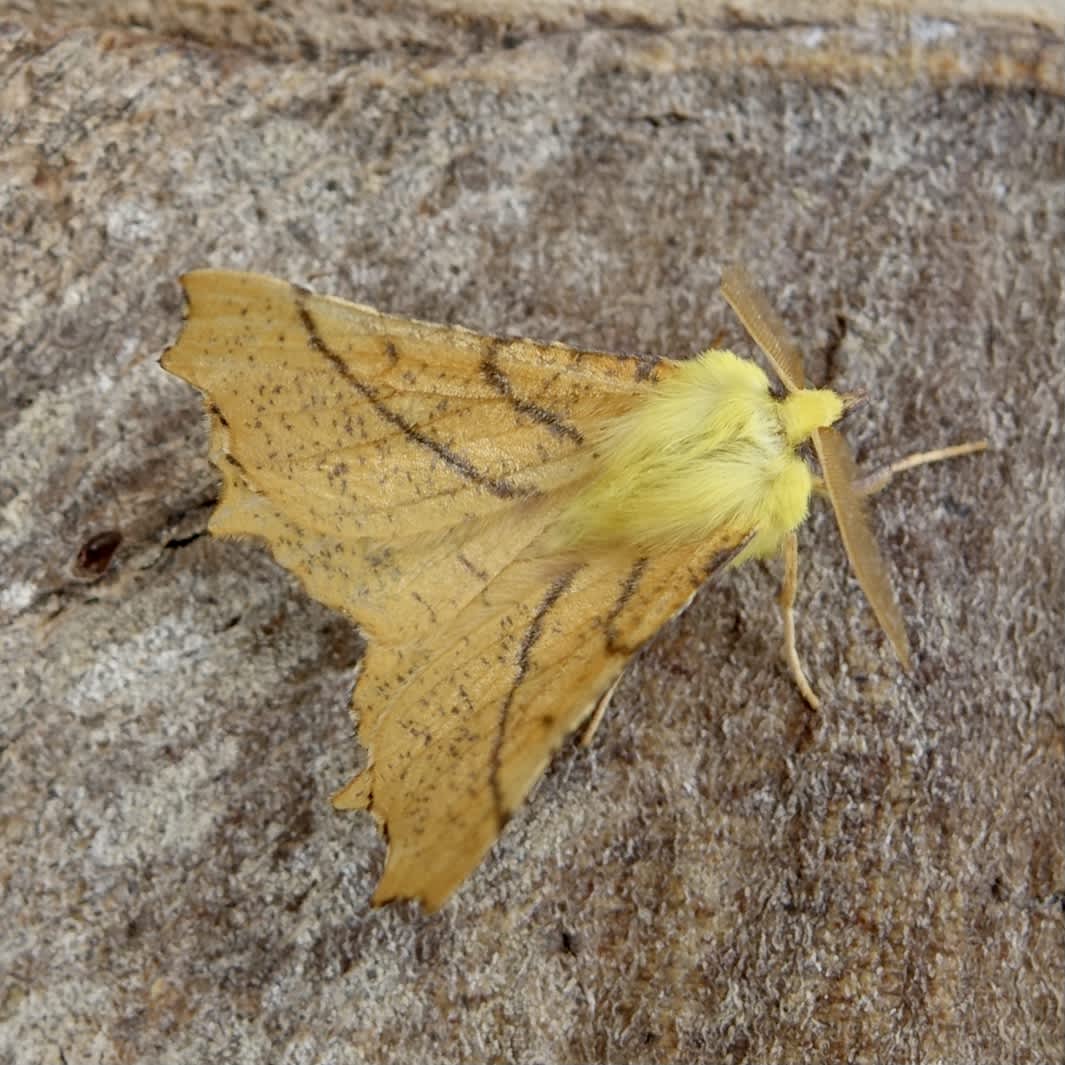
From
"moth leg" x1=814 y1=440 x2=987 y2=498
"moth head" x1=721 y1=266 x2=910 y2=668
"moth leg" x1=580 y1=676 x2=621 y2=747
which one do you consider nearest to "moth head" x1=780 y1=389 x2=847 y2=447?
"moth head" x1=721 y1=266 x2=910 y2=668

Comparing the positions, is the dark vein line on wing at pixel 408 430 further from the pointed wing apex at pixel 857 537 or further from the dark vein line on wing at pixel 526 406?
the pointed wing apex at pixel 857 537

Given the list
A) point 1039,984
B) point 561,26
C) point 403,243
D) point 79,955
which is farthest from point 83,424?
point 1039,984

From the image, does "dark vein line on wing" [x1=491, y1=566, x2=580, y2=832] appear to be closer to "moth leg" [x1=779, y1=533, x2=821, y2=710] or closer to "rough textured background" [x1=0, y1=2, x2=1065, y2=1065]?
"rough textured background" [x1=0, y1=2, x2=1065, y2=1065]

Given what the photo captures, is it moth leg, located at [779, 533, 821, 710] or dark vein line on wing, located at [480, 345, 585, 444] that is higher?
dark vein line on wing, located at [480, 345, 585, 444]

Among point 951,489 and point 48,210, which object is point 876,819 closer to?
point 951,489

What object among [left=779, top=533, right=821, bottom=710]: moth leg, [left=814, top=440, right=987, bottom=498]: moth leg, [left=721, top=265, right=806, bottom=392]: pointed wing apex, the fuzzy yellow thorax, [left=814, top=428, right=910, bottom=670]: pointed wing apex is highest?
[left=721, top=265, right=806, bottom=392]: pointed wing apex

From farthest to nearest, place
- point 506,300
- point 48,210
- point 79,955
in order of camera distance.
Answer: point 506,300, point 48,210, point 79,955

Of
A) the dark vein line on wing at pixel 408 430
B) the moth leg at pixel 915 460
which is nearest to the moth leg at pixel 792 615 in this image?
the moth leg at pixel 915 460
